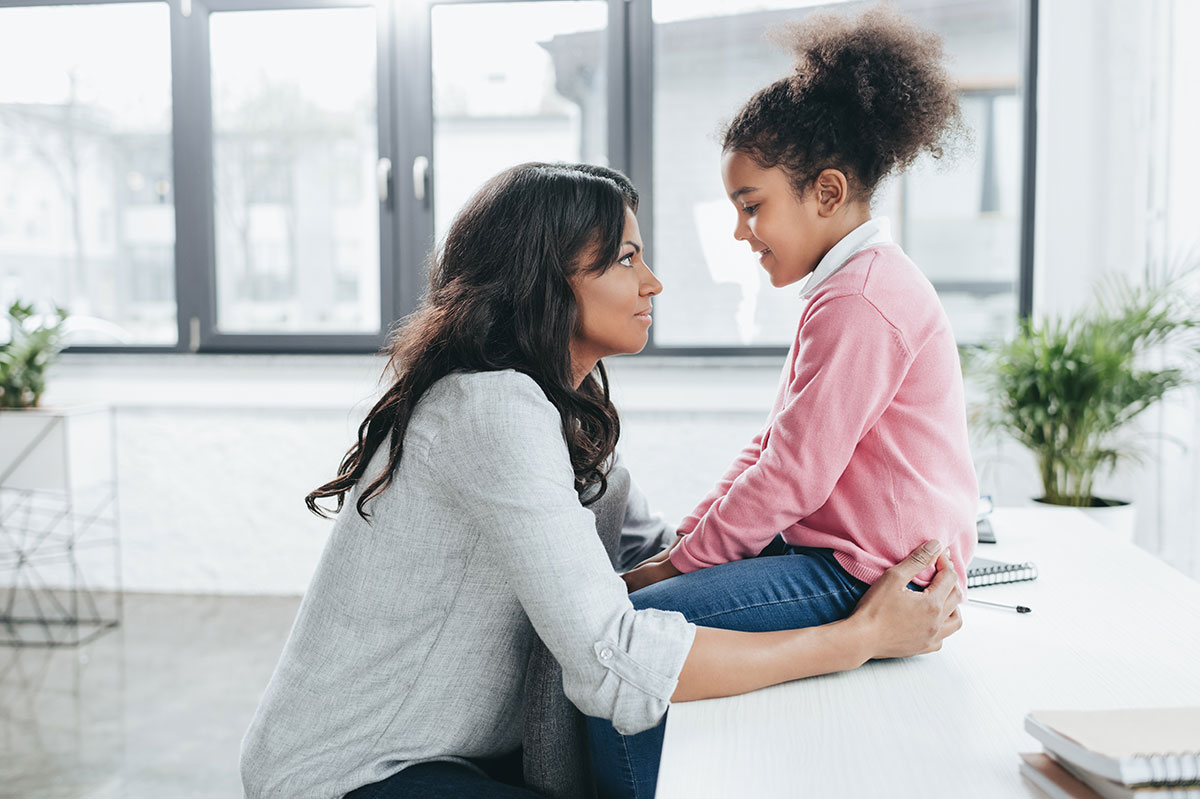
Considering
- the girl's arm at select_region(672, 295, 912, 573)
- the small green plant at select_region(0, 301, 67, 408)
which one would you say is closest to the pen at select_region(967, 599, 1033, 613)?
the girl's arm at select_region(672, 295, 912, 573)

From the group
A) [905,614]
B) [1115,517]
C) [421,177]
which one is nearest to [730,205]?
[421,177]

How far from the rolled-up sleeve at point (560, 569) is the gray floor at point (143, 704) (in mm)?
1449

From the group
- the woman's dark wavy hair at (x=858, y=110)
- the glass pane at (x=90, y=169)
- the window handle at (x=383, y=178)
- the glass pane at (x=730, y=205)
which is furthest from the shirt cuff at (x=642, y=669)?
the glass pane at (x=90, y=169)

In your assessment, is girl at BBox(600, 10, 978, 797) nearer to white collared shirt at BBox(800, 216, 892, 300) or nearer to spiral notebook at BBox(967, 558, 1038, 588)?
white collared shirt at BBox(800, 216, 892, 300)

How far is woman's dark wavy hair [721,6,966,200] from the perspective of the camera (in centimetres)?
133

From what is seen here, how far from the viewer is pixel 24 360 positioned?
10.3 feet

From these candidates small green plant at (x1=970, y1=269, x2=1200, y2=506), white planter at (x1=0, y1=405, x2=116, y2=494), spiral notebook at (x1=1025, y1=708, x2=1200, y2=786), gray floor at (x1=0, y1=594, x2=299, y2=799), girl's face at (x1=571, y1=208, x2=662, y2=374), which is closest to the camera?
spiral notebook at (x1=1025, y1=708, x2=1200, y2=786)

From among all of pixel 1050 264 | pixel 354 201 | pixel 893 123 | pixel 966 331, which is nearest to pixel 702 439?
pixel 966 331

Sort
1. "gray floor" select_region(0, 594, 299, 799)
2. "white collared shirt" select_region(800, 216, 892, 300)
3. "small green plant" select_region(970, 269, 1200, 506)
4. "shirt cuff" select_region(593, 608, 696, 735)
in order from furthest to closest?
"small green plant" select_region(970, 269, 1200, 506)
"gray floor" select_region(0, 594, 299, 799)
"white collared shirt" select_region(800, 216, 892, 300)
"shirt cuff" select_region(593, 608, 696, 735)

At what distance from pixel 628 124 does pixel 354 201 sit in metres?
0.98

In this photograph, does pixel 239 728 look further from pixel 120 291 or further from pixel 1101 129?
pixel 1101 129

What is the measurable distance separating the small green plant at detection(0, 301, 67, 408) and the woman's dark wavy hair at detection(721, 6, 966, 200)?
103 inches

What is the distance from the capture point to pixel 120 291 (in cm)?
366

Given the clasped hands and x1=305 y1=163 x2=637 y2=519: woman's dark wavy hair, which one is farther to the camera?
the clasped hands
